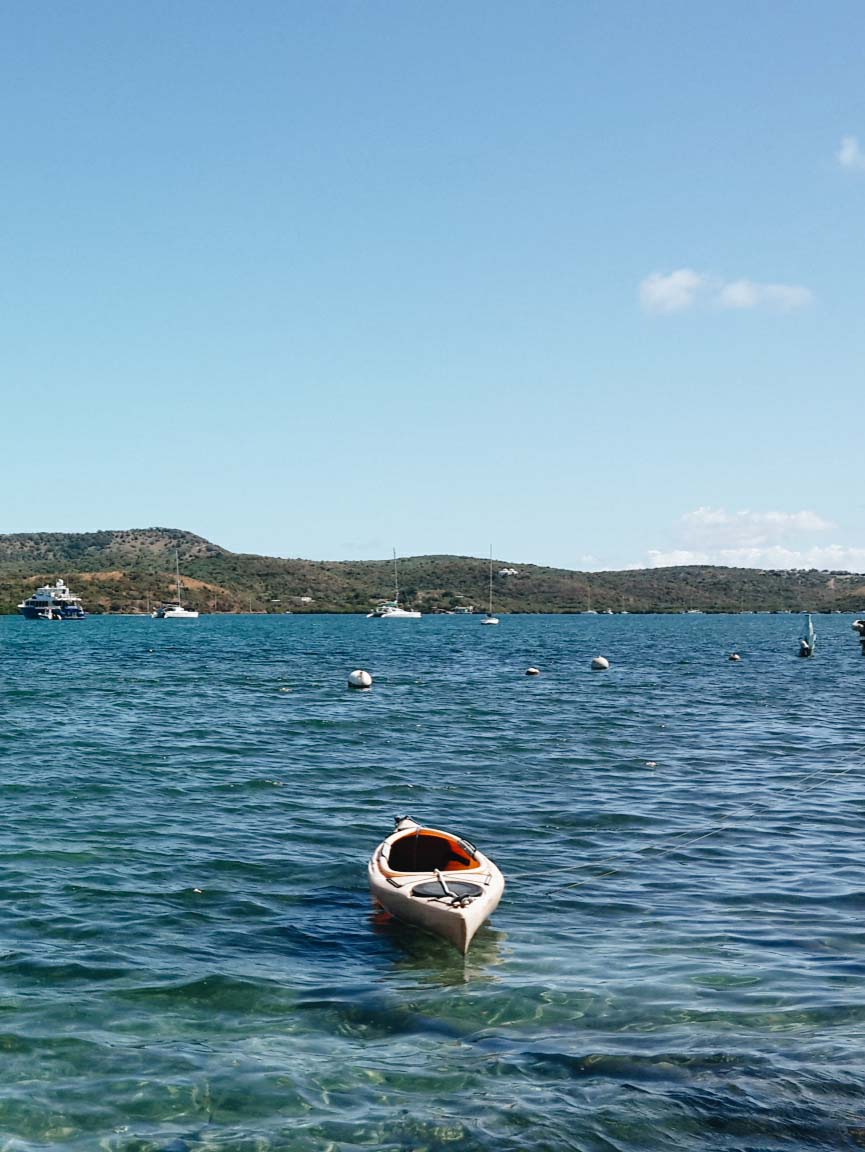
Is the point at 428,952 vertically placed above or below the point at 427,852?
below

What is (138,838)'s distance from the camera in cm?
2300

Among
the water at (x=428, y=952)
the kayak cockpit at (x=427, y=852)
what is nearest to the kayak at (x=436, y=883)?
the kayak cockpit at (x=427, y=852)

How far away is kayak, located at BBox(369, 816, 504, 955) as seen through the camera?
1579 cm

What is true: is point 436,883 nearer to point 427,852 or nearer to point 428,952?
point 428,952

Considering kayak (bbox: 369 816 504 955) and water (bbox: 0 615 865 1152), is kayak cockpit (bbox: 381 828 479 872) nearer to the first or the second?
kayak (bbox: 369 816 504 955)

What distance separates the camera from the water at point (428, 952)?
10.8 meters

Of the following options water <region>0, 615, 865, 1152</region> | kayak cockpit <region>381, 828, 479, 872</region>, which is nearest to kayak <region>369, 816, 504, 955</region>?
kayak cockpit <region>381, 828, 479, 872</region>

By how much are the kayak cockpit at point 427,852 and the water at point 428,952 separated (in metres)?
1.01

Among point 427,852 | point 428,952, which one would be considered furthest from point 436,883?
point 427,852

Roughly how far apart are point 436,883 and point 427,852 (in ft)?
8.60

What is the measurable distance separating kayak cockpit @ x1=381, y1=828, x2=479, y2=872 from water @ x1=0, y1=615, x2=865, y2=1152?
39.7 inches

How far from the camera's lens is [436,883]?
54.9 ft

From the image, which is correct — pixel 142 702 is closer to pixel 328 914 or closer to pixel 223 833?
pixel 223 833

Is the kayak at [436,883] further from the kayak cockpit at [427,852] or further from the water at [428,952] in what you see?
the water at [428,952]
